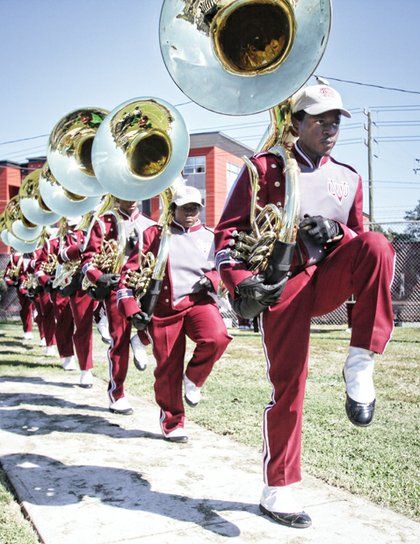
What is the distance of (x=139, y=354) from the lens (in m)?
6.02

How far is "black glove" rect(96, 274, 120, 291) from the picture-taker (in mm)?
5823

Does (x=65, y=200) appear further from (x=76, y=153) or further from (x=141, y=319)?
(x=141, y=319)

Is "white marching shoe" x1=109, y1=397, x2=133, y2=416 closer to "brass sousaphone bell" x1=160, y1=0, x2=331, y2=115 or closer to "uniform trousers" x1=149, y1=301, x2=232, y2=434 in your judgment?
"uniform trousers" x1=149, y1=301, x2=232, y2=434

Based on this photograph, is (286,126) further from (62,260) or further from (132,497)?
(62,260)

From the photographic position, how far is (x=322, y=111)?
3.00m

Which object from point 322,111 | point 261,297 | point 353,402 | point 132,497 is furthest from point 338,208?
point 132,497

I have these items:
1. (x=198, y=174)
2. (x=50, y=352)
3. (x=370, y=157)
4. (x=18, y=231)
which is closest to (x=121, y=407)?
(x=50, y=352)

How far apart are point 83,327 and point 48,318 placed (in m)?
3.43

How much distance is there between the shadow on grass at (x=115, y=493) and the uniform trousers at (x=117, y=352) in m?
1.62

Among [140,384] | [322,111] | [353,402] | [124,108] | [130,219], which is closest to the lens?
[353,402]

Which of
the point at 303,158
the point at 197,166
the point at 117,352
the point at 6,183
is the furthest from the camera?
the point at 6,183

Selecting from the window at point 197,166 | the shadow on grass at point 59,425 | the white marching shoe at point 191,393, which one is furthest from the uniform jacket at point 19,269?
the window at point 197,166

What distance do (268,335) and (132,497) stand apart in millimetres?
1188

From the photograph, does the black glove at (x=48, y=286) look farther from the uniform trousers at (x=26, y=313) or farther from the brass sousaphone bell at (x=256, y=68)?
the brass sousaphone bell at (x=256, y=68)
